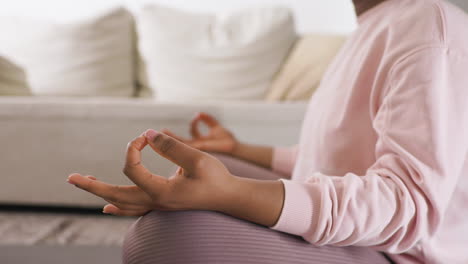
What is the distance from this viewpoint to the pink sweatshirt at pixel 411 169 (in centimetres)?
49

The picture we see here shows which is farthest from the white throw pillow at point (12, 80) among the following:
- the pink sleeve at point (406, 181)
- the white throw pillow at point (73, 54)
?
the pink sleeve at point (406, 181)

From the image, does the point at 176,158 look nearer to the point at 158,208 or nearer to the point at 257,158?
the point at 158,208

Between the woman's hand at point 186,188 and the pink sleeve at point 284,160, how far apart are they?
495 millimetres

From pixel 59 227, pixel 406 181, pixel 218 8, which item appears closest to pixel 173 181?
pixel 406 181

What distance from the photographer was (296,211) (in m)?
0.49

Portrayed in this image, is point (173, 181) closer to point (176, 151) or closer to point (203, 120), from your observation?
point (176, 151)

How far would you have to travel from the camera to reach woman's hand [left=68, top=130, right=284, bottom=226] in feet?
1.48

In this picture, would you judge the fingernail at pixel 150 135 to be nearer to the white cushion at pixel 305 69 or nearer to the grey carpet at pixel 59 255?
the grey carpet at pixel 59 255

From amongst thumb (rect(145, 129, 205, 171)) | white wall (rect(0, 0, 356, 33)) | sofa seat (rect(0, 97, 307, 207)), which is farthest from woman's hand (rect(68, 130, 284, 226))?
white wall (rect(0, 0, 356, 33))

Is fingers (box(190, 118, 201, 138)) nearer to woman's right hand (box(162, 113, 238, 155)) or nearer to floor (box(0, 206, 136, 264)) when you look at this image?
woman's right hand (box(162, 113, 238, 155))

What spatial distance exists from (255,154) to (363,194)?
1.78 feet

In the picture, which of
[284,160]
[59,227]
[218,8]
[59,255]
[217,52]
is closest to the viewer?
[59,255]

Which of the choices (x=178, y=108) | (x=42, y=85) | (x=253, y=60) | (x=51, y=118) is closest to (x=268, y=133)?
(x=178, y=108)

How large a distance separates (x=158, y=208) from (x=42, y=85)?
7.72 ft
